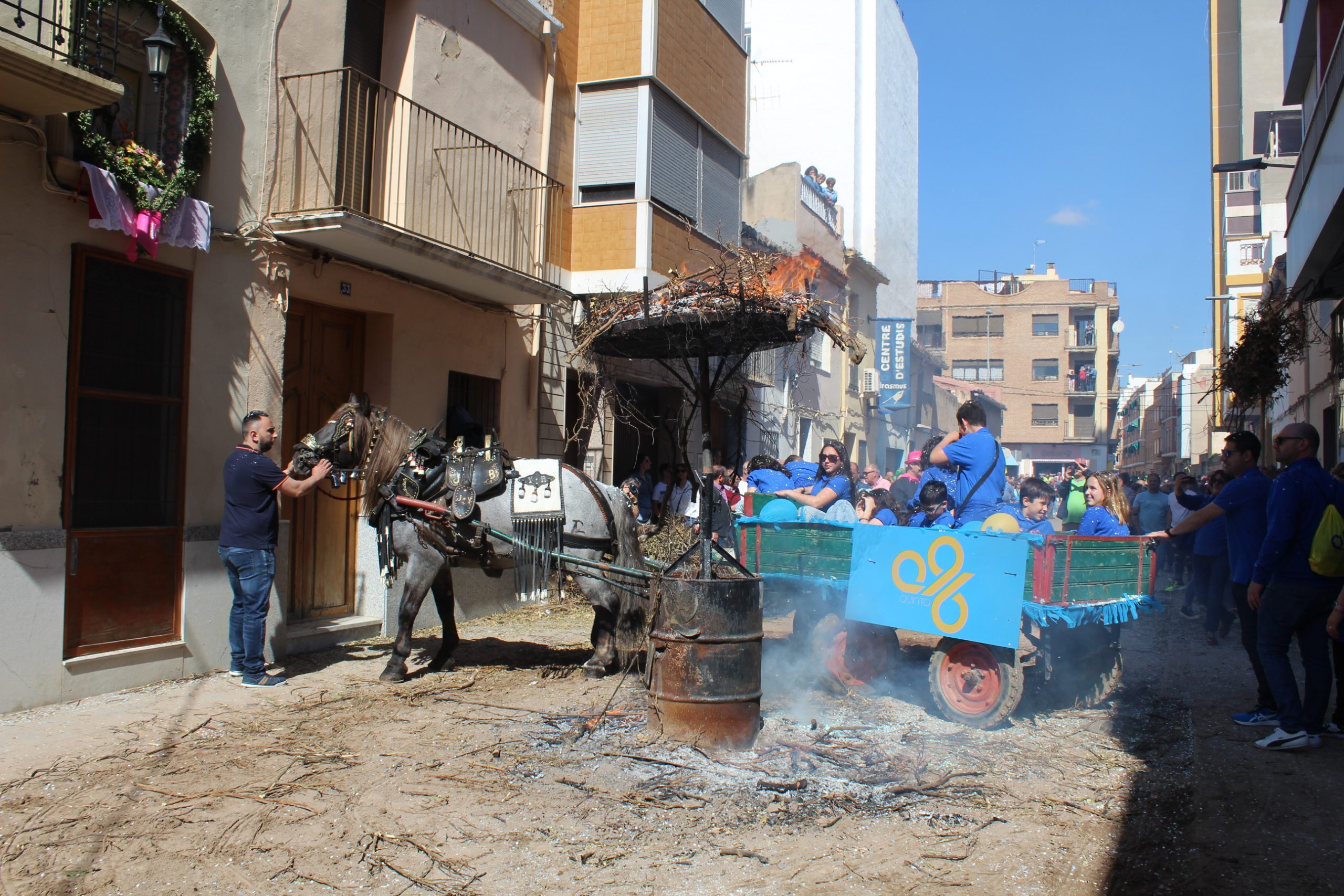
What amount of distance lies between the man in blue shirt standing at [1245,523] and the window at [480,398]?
23.1 ft

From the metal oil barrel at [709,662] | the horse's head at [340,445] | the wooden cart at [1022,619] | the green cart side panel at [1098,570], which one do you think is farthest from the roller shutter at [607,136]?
the metal oil barrel at [709,662]

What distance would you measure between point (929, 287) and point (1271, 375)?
58.1 meters

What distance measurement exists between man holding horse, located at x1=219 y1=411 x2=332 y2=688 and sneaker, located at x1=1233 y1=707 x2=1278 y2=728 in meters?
6.63

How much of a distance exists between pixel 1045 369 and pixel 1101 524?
195ft

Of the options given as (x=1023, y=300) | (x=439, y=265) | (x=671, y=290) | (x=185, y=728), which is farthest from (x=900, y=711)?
(x=1023, y=300)

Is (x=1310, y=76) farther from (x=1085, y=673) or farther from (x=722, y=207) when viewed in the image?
(x=1085, y=673)

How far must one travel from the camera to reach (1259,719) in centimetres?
612

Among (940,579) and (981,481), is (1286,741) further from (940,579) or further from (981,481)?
→ (981,481)

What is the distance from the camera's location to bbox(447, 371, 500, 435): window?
34.7ft

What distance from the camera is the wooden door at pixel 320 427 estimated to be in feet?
28.3

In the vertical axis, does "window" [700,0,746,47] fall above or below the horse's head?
above

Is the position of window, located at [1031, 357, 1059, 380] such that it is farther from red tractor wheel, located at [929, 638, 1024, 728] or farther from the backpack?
red tractor wheel, located at [929, 638, 1024, 728]

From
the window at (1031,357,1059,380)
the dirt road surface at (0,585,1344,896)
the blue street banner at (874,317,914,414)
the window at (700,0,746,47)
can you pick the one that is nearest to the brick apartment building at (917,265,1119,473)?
the window at (1031,357,1059,380)

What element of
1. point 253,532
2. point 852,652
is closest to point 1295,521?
point 852,652
